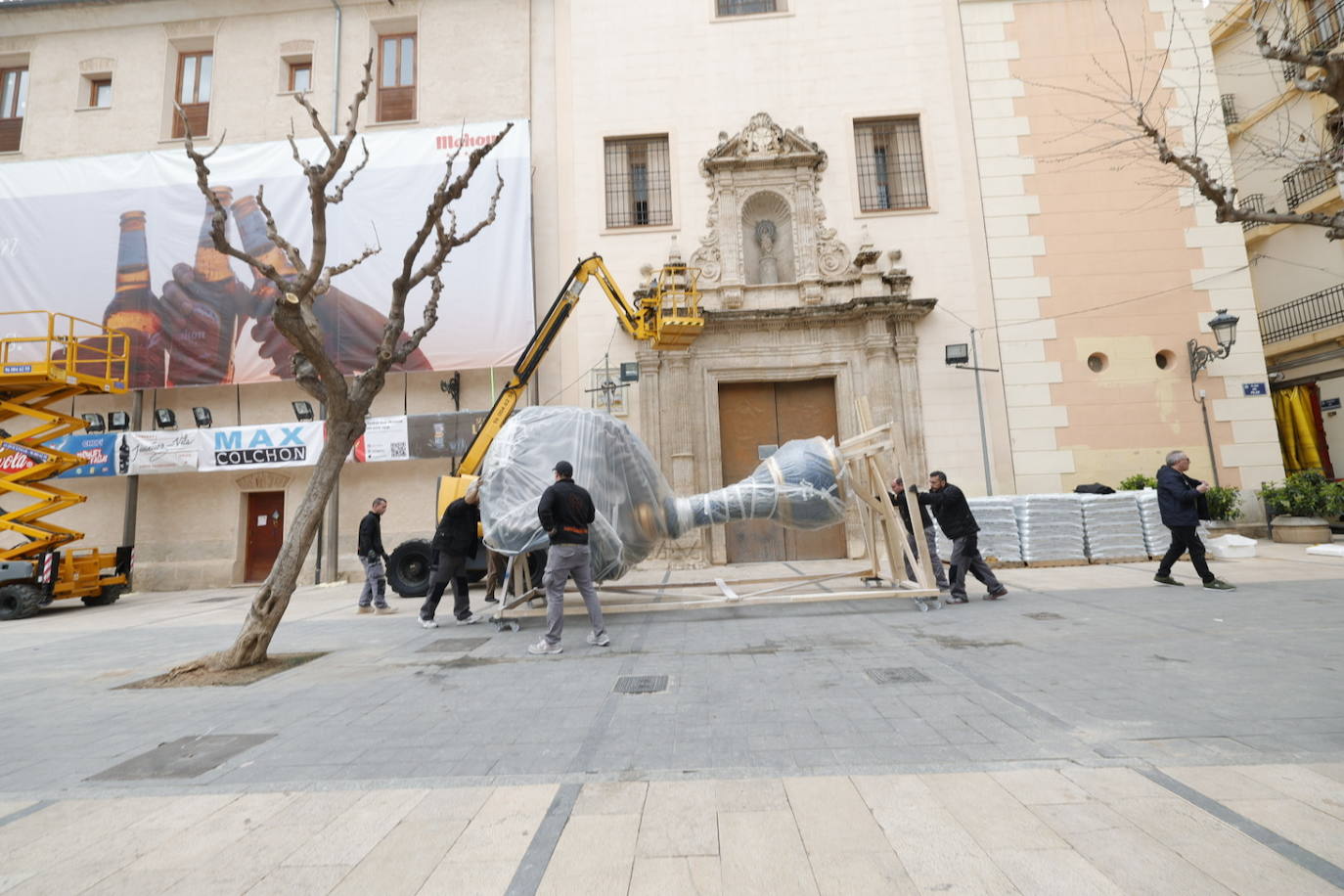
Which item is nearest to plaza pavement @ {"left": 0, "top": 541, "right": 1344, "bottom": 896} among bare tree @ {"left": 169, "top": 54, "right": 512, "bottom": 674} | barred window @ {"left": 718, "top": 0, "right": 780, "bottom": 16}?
bare tree @ {"left": 169, "top": 54, "right": 512, "bottom": 674}

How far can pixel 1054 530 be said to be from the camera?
10570 mm

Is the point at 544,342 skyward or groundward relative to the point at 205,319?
groundward

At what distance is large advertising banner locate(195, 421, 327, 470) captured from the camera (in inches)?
525

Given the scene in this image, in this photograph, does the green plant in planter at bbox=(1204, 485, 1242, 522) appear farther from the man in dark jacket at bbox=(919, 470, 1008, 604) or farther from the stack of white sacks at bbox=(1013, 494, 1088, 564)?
the man in dark jacket at bbox=(919, 470, 1008, 604)

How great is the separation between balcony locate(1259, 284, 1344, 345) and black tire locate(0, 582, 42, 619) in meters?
28.6

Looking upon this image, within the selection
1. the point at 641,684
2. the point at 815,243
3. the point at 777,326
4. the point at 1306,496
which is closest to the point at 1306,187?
the point at 1306,496

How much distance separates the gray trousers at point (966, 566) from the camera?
7586 millimetres

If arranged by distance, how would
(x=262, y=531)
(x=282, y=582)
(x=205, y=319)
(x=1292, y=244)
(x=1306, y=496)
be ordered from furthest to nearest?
(x=1292, y=244) → (x=262, y=531) → (x=205, y=319) → (x=1306, y=496) → (x=282, y=582)

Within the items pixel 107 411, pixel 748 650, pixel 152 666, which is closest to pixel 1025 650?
pixel 748 650

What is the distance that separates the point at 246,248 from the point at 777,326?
12.6 metres

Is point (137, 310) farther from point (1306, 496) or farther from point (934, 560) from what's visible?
point (1306, 496)

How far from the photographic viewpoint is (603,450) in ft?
23.5

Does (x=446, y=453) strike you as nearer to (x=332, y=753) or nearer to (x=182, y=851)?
(x=332, y=753)

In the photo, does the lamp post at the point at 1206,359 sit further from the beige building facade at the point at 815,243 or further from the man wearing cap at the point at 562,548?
the man wearing cap at the point at 562,548
